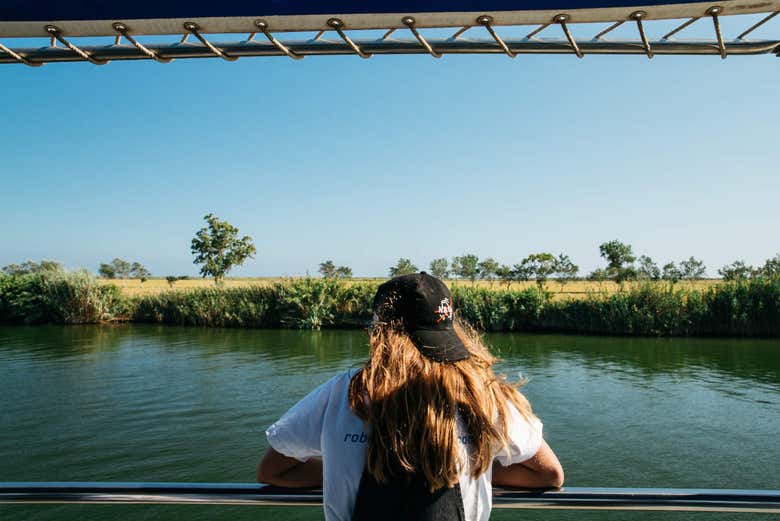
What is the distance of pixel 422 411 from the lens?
1083 mm

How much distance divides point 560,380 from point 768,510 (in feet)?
38.3

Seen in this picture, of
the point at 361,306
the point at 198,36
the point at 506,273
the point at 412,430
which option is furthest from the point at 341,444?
the point at 506,273

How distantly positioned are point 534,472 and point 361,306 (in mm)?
22890

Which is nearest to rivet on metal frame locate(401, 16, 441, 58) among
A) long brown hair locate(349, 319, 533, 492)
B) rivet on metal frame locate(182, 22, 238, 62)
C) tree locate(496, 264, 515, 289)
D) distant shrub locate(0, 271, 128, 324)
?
rivet on metal frame locate(182, 22, 238, 62)

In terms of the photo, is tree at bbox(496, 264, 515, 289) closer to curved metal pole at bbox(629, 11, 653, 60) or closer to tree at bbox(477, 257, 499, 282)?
tree at bbox(477, 257, 499, 282)

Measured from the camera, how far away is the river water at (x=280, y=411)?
21.8ft

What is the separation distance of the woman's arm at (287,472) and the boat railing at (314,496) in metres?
0.02

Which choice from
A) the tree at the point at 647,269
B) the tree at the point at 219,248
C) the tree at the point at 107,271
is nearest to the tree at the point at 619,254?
the tree at the point at 647,269

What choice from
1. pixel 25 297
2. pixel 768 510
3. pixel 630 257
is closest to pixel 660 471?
pixel 768 510

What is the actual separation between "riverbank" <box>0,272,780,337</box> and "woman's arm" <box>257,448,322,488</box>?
1585 centimetres

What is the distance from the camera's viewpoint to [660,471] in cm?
673

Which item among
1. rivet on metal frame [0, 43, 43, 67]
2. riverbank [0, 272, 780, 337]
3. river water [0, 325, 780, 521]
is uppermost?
rivet on metal frame [0, 43, 43, 67]

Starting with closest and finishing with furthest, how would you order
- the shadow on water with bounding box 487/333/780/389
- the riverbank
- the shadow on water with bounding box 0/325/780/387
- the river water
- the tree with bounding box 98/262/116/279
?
the river water
the shadow on water with bounding box 487/333/780/389
the shadow on water with bounding box 0/325/780/387
the riverbank
the tree with bounding box 98/262/116/279

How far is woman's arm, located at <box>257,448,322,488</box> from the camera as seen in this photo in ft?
4.14
